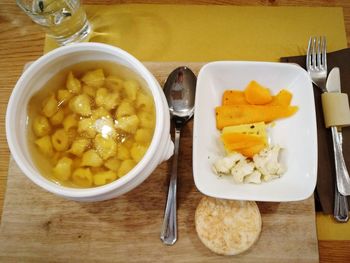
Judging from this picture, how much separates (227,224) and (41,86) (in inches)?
21.3

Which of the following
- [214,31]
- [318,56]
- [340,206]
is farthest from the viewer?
[214,31]

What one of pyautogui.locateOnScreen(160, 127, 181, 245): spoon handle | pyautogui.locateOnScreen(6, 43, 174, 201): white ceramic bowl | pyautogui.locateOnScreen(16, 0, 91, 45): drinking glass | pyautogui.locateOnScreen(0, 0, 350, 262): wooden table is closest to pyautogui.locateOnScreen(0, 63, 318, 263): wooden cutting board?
pyautogui.locateOnScreen(160, 127, 181, 245): spoon handle

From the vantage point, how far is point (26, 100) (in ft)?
2.59

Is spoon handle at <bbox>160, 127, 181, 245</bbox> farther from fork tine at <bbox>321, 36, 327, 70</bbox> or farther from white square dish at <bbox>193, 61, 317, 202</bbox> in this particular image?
fork tine at <bbox>321, 36, 327, 70</bbox>

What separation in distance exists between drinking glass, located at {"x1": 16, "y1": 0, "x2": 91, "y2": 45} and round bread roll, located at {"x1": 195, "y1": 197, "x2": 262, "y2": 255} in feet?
2.12

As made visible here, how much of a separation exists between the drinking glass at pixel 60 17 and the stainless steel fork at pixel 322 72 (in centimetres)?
69

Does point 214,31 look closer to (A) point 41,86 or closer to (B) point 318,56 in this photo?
(B) point 318,56

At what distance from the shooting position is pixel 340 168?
3.03 ft

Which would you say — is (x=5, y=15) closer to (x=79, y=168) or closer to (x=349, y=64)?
(x=79, y=168)

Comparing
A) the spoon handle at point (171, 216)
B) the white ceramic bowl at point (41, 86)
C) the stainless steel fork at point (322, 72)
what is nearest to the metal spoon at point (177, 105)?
the spoon handle at point (171, 216)

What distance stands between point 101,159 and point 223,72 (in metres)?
0.39

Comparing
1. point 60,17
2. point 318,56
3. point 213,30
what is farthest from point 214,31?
point 60,17

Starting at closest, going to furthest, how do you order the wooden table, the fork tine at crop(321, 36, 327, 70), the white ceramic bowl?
the white ceramic bowl
the fork tine at crop(321, 36, 327, 70)
the wooden table

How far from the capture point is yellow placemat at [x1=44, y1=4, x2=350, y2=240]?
1.10 metres
